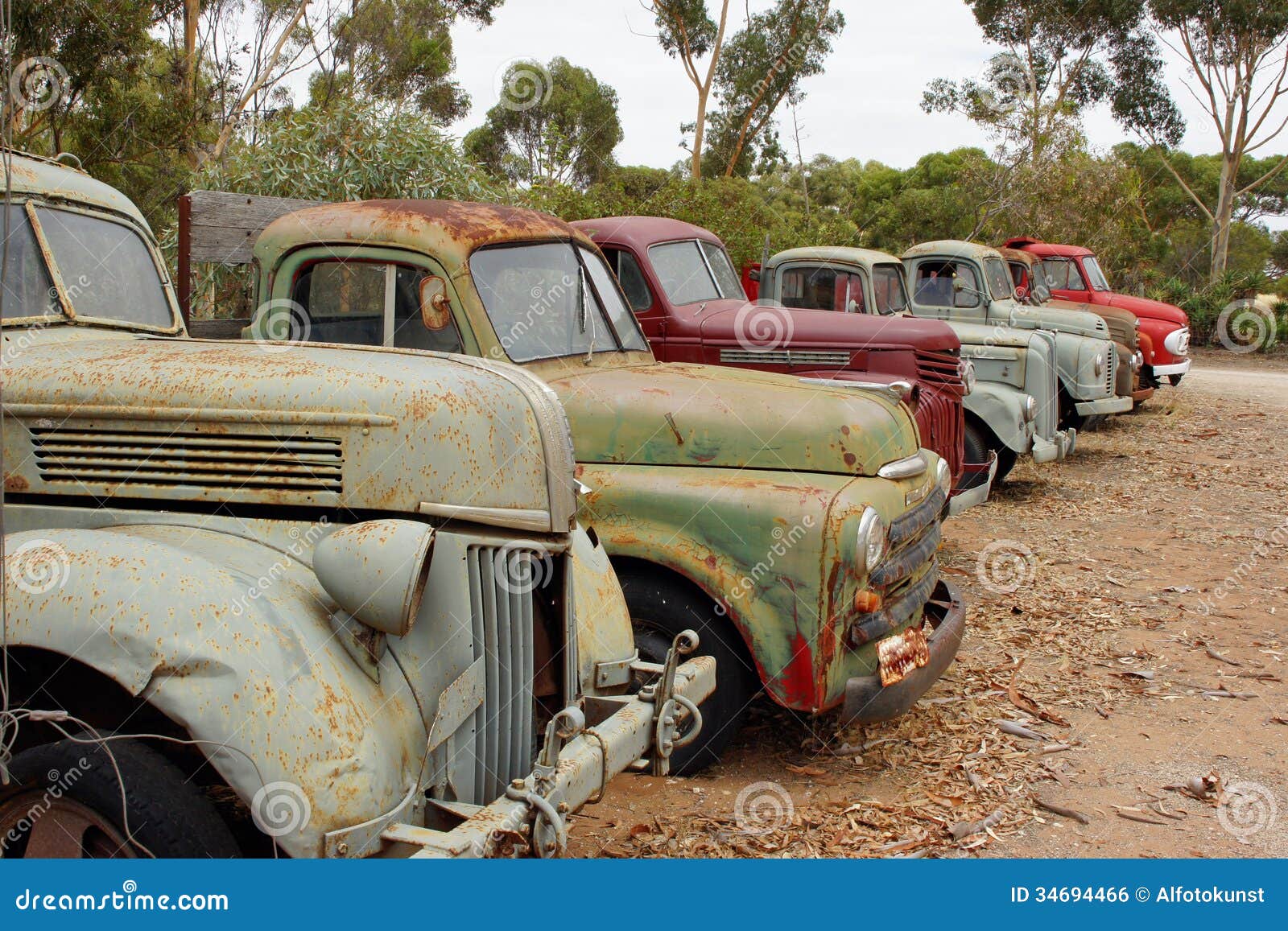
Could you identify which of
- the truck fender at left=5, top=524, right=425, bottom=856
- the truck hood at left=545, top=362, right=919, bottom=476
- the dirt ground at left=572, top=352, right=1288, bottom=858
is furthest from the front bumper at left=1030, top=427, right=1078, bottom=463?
the truck fender at left=5, top=524, right=425, bottom=856

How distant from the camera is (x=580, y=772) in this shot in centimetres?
291

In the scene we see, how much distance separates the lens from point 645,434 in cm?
447

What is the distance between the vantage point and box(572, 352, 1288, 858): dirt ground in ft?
13.0

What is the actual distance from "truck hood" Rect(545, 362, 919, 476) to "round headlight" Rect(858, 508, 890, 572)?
1.12 ft

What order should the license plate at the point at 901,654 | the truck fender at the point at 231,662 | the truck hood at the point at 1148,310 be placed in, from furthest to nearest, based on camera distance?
1. the truck hood at the point at 1148,310
2. the license plate at the point at 901,654
3. the truck fender at the point at 231,662

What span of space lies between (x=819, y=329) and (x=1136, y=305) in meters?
9.87

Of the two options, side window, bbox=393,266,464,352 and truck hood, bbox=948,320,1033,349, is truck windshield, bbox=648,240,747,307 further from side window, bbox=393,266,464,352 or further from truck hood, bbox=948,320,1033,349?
truck hood, bbox=948,320,1033,349

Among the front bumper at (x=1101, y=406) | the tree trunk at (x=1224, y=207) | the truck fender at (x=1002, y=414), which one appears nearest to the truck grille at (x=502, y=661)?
the truck fender at (x=1002, y=414)

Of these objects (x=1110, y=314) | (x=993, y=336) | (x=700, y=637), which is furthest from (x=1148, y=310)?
(x=700, y=637)

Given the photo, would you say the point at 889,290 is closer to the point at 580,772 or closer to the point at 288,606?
the point at 580,772

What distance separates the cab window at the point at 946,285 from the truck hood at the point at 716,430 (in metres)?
7.60

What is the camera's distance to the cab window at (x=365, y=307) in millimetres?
4438

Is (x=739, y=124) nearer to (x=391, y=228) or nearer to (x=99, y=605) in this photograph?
(x=391, y=228)

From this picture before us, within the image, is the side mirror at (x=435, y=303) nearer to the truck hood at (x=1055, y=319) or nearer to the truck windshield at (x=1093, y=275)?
the truck hood at (x=1055, y=319)
